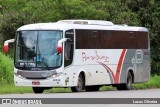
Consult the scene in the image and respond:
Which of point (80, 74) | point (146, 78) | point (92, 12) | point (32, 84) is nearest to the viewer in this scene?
point (32, 84)

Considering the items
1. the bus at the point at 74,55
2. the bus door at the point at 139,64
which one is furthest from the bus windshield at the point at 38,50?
the bus door at the point at 139,64

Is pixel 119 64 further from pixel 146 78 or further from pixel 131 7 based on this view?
pixel 131 7

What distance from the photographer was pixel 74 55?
33.8 meters

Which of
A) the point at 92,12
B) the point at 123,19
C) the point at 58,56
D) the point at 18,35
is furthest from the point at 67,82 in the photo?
the point at 123,19

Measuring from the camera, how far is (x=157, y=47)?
5153 centimetres

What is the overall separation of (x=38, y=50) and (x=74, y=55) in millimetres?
1916

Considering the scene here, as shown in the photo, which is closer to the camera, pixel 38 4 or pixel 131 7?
pixel 38 4

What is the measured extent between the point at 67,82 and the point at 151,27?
19402mm

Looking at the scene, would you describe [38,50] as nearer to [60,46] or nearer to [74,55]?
[60,46]

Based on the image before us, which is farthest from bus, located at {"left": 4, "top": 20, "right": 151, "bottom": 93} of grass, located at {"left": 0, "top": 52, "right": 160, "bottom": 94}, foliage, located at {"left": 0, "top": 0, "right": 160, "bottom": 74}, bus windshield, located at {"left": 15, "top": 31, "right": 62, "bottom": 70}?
foliage, located at {"left": 0, "top": 0, "right": 160, "bottom": 74}

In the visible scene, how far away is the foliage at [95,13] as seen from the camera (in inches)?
1807

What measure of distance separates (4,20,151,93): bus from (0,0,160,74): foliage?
699cm

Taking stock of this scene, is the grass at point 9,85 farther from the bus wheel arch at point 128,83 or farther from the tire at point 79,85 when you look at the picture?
the tire at point 79,85

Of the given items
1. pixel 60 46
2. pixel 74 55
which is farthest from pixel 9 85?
pixel 60 46
